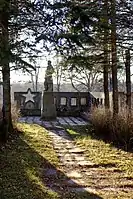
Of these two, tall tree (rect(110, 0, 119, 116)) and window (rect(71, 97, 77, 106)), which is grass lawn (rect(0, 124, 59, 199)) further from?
window (rect(71, 97, 77, 106))

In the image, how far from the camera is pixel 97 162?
21.9 feet

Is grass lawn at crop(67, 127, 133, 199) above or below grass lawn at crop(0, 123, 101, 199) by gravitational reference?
below

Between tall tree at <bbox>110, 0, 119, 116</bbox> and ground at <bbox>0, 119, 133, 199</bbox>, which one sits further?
tall tree at <bbox>110, 0, 119, 116</bbox>

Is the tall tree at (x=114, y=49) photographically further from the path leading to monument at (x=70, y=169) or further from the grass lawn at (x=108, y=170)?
the path leading to monument at (x=70, y=169)

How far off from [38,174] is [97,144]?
11.3 ft

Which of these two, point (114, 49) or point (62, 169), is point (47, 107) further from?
point (62, 169)

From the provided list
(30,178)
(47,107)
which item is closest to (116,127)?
(30,178)

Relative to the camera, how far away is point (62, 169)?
6129 mm

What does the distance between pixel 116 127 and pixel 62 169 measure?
321cm

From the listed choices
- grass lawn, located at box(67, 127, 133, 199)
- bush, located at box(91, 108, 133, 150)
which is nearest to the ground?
grass lawn, located at box(67, 127, 133, 199)

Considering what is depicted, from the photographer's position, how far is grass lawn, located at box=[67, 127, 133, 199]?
486 cm

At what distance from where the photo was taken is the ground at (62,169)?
4.68m

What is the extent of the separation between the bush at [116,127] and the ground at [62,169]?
443 mm

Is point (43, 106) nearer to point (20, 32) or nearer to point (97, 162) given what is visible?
point (20, 32)
